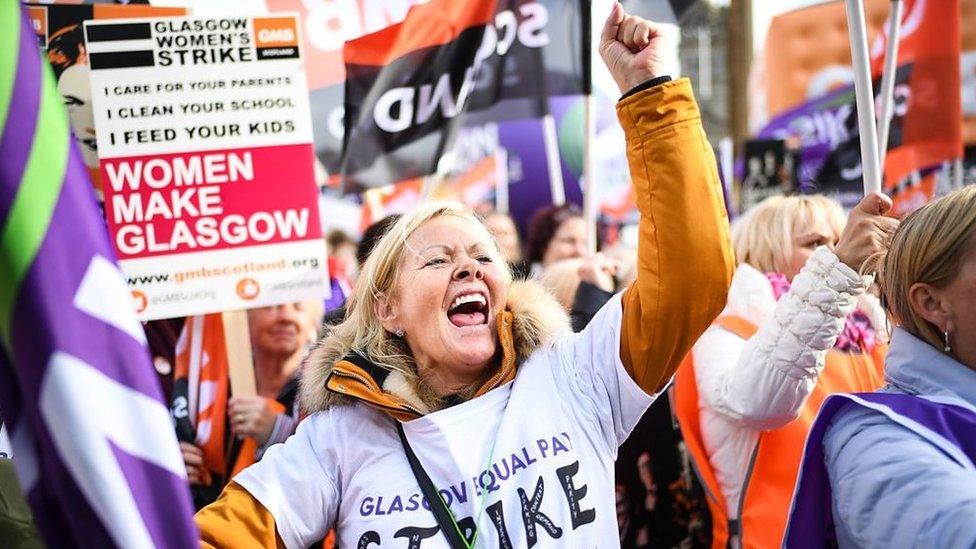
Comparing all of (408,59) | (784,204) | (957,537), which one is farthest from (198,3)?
(957,537)

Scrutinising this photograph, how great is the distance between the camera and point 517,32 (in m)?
3.70

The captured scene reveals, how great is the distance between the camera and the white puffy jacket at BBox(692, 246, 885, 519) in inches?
86.5

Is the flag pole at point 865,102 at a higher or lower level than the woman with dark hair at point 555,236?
higher

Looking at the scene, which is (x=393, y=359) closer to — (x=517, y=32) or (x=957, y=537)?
(x=957, y=537)

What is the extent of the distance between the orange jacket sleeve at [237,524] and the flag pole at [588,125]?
71.3 inches

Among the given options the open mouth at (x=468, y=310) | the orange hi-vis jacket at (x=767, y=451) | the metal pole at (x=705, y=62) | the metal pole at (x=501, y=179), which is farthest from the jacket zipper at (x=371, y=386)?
the metal pole at (x=705, y=62)

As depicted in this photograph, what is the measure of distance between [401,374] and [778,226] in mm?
A: 1418

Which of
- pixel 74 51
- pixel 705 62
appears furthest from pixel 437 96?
pixel 705 62

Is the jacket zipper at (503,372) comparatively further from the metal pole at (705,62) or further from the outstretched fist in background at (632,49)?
the metal pole at (705,62)

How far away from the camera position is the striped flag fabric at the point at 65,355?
43.9 inches

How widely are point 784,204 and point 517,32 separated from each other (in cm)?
117

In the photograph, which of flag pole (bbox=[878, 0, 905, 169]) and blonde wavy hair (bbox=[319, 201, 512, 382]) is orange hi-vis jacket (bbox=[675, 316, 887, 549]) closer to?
flag pole (bbox=[878, 0, 905, 169])

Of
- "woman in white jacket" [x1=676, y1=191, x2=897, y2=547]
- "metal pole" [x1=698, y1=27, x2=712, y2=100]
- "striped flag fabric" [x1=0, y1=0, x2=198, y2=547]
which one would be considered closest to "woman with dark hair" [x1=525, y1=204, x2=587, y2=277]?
"woman in white jacket" [x1=676, y1=191, x2=897, y2=547]

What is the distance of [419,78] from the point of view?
3.53 m
